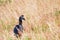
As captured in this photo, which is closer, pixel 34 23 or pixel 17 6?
pixel 34 23

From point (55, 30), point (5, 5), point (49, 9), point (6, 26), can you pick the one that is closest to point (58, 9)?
point (49, 9)

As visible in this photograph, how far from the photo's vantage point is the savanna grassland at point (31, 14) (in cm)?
794

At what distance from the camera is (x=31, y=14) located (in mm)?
9539

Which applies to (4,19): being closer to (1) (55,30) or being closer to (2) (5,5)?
(2) (5,5)

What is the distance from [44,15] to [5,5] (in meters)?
1.61

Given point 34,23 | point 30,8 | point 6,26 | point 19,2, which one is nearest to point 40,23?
point 34,23

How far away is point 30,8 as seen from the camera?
9938mm

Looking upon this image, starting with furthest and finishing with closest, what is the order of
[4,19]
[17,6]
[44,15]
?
[17,6], [44,15], [4,19]

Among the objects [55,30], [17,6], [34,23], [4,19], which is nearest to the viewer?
[55,30]

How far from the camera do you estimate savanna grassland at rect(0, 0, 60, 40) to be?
794 centimetres

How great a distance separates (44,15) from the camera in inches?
377

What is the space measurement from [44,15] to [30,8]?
0.57 m

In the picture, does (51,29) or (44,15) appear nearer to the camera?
(51,29)

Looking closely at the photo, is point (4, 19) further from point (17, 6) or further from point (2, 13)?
point (17, 6)
